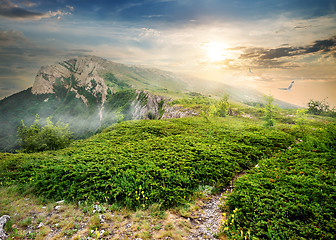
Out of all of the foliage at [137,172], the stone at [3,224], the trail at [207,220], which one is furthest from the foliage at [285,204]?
the stone at [3,224]

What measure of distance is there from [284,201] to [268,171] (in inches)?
96.5

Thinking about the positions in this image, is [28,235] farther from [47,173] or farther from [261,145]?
[261,145]

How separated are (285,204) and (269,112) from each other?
19429mm

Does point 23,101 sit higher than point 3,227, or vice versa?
point 3,227

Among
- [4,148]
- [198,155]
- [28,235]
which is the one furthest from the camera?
[4,148]

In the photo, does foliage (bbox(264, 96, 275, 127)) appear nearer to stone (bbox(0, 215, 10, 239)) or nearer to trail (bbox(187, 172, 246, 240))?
trail (bbox(187, 172, 246, 240))

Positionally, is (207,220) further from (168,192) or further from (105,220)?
(105,220)

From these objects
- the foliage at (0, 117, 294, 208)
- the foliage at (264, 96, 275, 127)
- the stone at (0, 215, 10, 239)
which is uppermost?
the foliage at (264, 96, 275, 127)

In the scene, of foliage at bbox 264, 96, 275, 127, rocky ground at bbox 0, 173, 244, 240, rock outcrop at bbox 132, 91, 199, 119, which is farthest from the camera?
rock outcrop at bbox 132, 91, 199, 119

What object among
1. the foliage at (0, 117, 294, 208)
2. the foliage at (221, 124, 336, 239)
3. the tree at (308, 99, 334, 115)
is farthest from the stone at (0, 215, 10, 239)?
the tree at (308, 99, 334, 115)

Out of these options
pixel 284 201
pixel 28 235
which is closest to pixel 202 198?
pixel 284 201

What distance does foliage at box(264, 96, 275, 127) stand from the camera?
19547 millimetres

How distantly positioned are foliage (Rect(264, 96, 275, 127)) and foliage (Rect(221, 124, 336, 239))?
1325 cm

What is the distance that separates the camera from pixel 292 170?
7.09 metres
